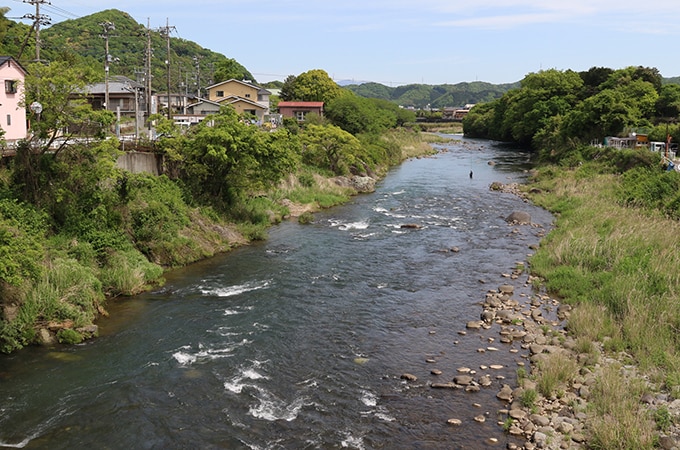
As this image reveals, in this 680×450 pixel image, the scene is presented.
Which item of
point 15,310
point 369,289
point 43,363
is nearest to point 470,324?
point 369,289

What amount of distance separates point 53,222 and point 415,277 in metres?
14.8

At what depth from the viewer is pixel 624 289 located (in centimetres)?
1903

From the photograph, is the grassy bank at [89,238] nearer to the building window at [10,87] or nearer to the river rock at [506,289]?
the building window at [10,87]

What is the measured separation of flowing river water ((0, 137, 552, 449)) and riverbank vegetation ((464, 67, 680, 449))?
90.6 inches

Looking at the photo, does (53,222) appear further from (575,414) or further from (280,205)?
(575,414)

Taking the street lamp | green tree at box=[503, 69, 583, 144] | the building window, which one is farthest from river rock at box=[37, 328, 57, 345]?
green tree at box=[503, 69, 583, 144]

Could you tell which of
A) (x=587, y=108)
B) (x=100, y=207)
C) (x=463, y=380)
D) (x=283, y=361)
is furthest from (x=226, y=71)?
(x=463, y=380)

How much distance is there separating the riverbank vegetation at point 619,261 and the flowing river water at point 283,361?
2.30 m

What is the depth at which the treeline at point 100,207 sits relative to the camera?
17.2 meters

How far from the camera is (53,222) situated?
70.8 feet

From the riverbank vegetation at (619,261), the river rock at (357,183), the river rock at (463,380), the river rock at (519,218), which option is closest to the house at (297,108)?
the river rock at (357,183)

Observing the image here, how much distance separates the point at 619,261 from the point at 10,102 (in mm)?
31303

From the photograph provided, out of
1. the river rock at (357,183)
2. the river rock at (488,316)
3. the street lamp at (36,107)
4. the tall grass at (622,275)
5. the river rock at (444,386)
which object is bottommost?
the river rock at (444,386)

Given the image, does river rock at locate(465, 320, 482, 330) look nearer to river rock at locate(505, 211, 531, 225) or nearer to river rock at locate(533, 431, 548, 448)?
river rock at locate(533, 431, 548, 448)
